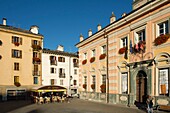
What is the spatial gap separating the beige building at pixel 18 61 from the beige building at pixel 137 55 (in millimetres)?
15662

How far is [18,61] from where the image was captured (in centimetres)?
3631

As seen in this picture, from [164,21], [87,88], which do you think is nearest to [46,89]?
[87,88]

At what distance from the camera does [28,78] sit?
1474 inches

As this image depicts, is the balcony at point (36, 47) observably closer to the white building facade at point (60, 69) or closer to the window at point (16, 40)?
the white building facade at point (60, 69)

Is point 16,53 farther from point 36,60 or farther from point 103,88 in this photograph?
point 103,88

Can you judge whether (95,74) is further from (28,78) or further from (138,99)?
(28,78)

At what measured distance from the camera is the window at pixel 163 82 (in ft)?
53.1

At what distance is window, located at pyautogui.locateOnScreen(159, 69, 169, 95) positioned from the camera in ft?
53.1

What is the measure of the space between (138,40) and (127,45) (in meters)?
1.64

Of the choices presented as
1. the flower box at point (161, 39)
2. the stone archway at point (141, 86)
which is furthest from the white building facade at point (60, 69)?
the flower box at point (161, 39)

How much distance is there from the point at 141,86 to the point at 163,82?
292cm

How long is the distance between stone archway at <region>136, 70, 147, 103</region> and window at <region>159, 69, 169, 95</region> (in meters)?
2.05

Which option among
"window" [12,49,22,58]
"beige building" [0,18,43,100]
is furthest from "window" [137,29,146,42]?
"window" [12,49,22,58]

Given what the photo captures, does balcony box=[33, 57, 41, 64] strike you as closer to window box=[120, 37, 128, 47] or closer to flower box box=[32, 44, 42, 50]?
flower box box=[32, 44, 42, 50]
